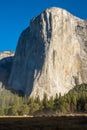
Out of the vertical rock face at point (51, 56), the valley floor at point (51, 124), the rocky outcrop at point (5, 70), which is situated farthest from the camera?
the rocky outcrop at point (5, 70)

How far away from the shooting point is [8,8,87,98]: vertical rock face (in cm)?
14825

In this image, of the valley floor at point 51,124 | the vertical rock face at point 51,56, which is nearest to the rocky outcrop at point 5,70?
the vertical rock face at point 51,56

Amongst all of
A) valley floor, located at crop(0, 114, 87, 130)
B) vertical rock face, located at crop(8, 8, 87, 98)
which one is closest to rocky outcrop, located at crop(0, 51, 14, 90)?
vertical rock face, located at crop(8, 8, 87, 98)

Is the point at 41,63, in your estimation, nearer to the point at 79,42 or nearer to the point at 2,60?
the point at 79,42

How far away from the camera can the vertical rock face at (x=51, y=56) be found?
148m

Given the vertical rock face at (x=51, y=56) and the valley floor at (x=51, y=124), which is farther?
the vertical rock face at (x=51, y=56)

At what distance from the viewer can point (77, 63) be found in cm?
16300

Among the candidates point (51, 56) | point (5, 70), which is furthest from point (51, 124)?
point (5, 70)

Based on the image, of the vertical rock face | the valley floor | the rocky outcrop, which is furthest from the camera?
the rocky outcrop

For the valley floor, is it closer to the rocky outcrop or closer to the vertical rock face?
the vertical rock face

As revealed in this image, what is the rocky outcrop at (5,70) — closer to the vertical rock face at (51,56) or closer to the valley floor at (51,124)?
the vertical rock face at (51,56)

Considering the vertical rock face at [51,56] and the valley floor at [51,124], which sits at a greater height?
the vertical rock face at [51,56]

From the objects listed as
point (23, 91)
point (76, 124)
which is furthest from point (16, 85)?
point (76, 124)

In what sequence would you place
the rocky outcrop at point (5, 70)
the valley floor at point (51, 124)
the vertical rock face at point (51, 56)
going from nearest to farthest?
the valley floor at point (51, 124), the vertical rock face at point (51, 56), the rocky outcrop at point (5, 70)
